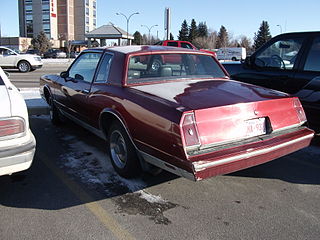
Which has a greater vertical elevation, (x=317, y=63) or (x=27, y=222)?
(x=317, y=63)

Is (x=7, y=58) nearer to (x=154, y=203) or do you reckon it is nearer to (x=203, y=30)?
(x=154, y=203)

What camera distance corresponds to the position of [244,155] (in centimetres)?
323

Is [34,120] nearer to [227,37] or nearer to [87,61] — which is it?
[87,61]

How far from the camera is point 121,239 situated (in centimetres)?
282

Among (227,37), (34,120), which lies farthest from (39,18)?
(34,120)

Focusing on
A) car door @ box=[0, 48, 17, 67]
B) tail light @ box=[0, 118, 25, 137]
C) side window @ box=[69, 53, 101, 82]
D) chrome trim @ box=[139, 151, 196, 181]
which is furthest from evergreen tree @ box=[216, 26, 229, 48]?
tail light @ box=[0, 118, 25, 137]

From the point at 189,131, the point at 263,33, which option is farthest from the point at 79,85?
the point at 263,33

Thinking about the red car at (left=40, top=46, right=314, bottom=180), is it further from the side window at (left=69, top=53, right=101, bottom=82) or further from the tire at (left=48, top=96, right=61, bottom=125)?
the tire at (left=48, top=96, right=61, bottom=125)

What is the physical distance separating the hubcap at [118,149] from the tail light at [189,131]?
1.12 metres

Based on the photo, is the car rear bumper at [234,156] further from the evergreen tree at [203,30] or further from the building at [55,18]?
the evergreen tree at [203,30]

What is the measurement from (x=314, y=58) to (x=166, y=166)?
347cm

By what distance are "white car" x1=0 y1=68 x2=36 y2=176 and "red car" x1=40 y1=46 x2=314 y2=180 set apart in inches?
40.9

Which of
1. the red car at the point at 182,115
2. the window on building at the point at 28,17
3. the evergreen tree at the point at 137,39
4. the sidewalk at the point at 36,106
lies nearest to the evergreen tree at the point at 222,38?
the evergreen tree at the point at 137,39

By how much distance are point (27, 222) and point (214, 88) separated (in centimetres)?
246
